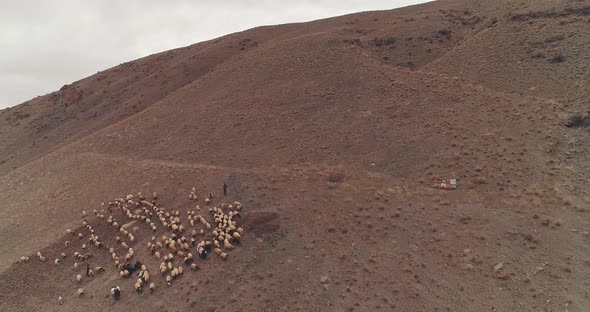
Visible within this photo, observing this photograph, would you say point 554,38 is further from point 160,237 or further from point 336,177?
point 160,237

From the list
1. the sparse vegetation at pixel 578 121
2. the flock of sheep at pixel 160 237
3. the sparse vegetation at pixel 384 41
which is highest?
the sparse vegetation at pixel 384 41

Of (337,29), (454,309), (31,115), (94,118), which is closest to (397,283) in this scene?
(454,309)

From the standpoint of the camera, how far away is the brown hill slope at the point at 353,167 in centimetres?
2266

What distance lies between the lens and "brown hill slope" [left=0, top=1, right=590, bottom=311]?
2266cm

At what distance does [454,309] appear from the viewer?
65.7ft

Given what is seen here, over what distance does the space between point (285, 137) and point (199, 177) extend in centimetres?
938

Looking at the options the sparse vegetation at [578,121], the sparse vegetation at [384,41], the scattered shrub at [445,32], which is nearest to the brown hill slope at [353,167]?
the scattered shrub at [445,32]

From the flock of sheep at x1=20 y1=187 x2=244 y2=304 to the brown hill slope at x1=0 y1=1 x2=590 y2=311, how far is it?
0.60 metres

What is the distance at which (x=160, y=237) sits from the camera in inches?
1121

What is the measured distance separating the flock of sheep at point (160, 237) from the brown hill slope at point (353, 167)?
603mm

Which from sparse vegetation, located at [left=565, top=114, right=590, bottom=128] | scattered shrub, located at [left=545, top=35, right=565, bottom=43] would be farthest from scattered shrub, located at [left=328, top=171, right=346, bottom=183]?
scattered shrub, located at [left=545, top=35, right=565, bottom=43]

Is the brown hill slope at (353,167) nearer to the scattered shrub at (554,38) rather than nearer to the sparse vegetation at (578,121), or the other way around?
the scattered shrub at (554,38)

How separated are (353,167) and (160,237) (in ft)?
51.9

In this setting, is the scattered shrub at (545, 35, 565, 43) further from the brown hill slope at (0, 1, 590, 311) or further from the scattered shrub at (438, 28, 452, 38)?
the scattered shrub at (438, 28, 452, 38)
